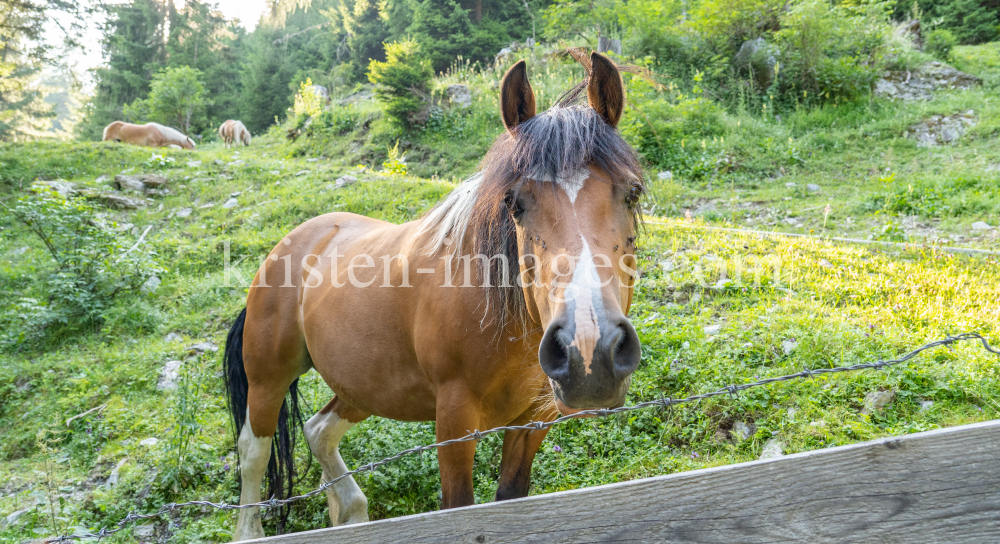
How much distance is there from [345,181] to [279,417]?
6058 mm

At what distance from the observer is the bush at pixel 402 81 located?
11594mm

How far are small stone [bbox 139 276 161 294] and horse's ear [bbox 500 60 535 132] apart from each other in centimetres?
611

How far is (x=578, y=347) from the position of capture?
1.40 meters

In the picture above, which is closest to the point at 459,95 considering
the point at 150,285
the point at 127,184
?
the point at 127,184

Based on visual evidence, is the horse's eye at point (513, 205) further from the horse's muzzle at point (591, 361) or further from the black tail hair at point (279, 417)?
the black tail hair at point (279, 417)

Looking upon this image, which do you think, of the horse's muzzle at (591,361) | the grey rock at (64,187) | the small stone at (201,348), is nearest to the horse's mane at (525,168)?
the horse's muzzle at (591,361)

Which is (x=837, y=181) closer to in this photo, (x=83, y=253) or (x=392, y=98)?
(x=392, y=98)

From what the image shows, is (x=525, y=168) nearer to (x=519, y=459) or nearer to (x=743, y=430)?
Result: (x=519, y=459)

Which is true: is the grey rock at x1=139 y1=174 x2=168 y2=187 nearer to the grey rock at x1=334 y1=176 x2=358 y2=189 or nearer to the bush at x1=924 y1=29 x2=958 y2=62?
the grey rock at x1=334 y1=176 x2=358 y2=189

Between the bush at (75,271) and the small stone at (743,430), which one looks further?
the bush at (75,271)

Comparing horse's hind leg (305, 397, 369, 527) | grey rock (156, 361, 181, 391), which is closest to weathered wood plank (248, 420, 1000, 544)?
horse's hind leg (305, 397, 369, 527)

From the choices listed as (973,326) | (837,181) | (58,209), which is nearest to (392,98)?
(58,209)

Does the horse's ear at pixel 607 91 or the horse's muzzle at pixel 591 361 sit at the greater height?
the horse's ear at pixel 607 91

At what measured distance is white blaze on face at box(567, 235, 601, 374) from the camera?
1388 millimetres
